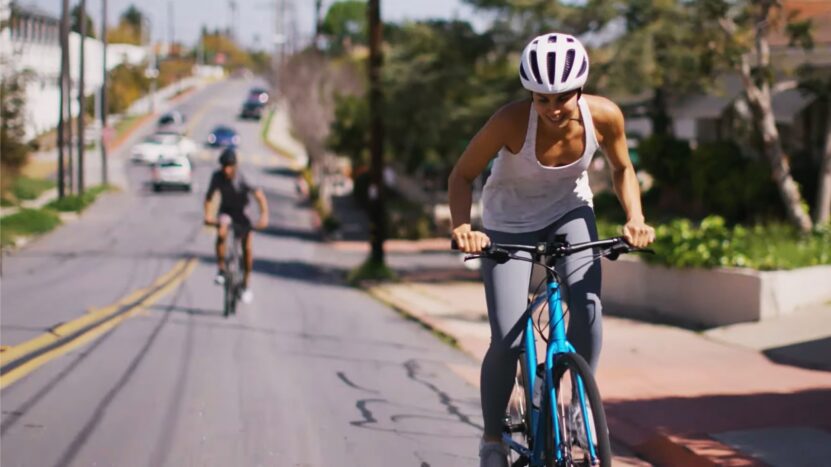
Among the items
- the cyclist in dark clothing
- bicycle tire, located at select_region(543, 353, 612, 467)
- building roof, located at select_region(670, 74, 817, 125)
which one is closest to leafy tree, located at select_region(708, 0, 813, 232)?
building roof, located at select_region(670, 74, 817, 125)

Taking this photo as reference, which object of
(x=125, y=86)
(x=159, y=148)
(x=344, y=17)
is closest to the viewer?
(x=159, y=148)

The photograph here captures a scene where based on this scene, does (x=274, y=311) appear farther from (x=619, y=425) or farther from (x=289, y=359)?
(x=619, y=425)

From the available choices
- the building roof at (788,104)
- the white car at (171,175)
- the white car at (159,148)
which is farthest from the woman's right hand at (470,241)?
the white car at (159,148)

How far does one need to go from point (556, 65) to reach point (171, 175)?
47.6 m

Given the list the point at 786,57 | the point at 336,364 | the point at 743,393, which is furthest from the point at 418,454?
the point at 786,57

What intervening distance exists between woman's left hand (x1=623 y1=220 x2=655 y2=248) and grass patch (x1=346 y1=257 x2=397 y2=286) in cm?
1912

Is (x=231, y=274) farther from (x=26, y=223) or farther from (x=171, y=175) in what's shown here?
(x=171, y=175)

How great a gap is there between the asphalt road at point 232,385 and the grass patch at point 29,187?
21244 mm

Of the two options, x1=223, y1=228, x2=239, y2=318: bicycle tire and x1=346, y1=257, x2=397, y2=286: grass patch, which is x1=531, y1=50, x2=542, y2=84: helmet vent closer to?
x1=223, y1=228, x2=239, y2=318: bicycle tire

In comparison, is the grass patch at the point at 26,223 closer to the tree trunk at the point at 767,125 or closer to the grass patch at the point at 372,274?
the grass patch at the point at 372,274

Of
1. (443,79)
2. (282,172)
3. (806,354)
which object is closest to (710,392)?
(806,354)

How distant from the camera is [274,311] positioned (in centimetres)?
1655

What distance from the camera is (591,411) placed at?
4.72m

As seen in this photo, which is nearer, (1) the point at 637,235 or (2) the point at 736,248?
(1) the point at 637,235
